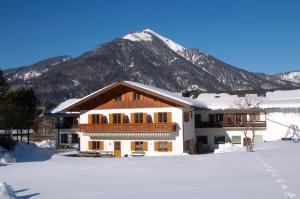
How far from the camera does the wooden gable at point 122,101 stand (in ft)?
131

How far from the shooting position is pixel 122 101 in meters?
41.3

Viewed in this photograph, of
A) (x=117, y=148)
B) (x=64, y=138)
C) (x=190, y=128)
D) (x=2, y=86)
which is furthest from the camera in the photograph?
(x=64, y=138)

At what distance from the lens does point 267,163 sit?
19438 mm

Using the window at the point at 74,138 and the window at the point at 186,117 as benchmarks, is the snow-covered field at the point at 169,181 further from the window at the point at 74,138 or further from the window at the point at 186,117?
the window at the point at 74,138

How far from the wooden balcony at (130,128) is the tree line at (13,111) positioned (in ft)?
21.4

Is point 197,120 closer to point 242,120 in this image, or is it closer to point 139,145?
point 242,120

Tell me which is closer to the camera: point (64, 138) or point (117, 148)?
point (117, 148)

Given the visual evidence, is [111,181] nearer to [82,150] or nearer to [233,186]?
[233,186]

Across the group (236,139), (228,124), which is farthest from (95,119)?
(236,139)

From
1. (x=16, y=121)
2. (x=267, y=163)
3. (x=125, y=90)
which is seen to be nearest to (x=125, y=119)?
(x=125, y=90)

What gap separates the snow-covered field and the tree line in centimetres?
1855

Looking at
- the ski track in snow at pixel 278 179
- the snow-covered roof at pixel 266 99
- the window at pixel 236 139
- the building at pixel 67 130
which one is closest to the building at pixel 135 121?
the snow-covered roof at pixel 266 99

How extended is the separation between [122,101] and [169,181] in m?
26.3

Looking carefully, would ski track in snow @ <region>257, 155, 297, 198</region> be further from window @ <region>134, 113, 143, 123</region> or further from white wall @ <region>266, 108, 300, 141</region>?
white wall @ <region>266, 108, 300, 141</region>
